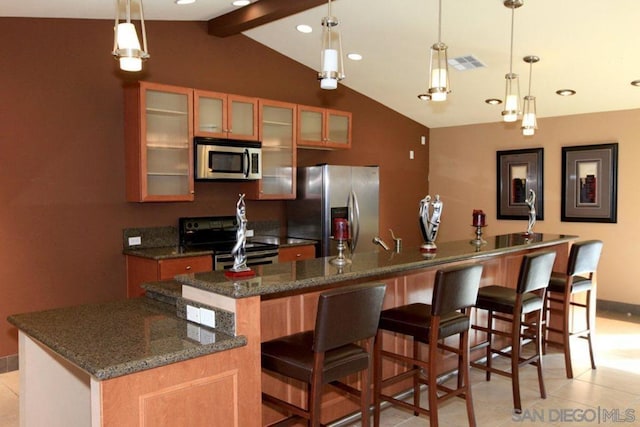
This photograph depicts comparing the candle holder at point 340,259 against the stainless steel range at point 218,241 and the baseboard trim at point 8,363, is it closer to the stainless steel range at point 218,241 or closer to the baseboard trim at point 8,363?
the stainless steel range at point 218,241

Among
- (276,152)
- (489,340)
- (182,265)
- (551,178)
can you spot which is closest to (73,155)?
(182,265)

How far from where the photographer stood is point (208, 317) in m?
2.27

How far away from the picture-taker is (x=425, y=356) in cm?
355

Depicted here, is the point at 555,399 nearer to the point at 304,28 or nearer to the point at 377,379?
the point at 377,379

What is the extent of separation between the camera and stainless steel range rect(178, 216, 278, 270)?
4711mm

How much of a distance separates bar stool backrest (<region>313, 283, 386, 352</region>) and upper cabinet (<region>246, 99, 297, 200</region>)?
3.11 m

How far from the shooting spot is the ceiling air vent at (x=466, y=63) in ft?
16.6

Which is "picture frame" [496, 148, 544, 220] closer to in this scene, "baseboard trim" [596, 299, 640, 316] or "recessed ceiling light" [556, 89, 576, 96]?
"recessed ceiling light" [556, 89, 576, 96]

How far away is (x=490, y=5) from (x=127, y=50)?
2.96 m

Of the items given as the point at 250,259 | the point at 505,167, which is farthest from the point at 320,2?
the point at 505,167

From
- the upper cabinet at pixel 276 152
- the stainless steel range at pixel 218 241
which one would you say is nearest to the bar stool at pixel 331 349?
the stainless steel range at pixel 218 241

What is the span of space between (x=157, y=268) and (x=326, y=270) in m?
2.07

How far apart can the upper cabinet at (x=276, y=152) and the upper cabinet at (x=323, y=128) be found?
15 centimetres

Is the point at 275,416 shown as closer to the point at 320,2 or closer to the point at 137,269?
the point at 137,269
